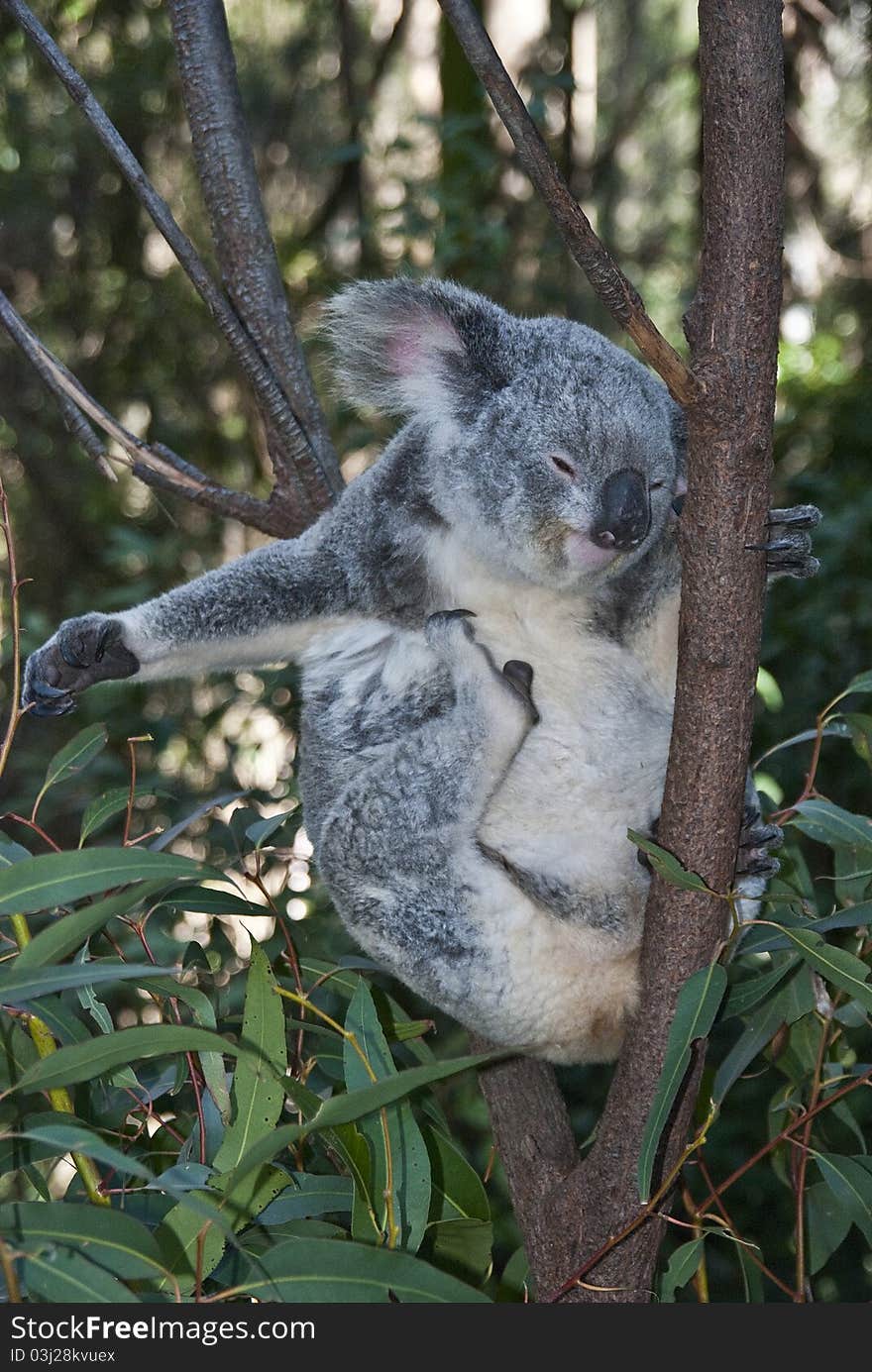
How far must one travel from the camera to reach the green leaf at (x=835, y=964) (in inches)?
53.3

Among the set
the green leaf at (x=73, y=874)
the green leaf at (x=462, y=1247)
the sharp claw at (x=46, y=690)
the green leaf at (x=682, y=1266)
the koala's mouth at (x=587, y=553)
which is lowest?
the green leaf at (x=682, y=1266)

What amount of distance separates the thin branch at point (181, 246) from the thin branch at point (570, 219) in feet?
2.40

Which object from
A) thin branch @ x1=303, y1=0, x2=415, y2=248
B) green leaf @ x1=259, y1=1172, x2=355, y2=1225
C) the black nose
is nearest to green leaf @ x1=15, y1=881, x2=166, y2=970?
green leaf @ x1=259, y1=1172, x2=355, y2=1225

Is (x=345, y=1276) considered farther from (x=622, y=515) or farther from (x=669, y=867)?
(x=622, y=515)

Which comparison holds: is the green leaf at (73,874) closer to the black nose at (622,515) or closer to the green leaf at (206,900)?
the green leaf at (206,900)

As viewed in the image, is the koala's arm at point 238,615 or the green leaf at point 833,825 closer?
the green leaf at point 833,825

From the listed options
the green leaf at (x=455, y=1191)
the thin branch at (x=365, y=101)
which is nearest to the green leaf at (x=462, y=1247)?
the green leaf at (x=455, y=1191)

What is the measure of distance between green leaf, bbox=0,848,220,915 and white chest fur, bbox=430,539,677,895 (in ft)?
2.15

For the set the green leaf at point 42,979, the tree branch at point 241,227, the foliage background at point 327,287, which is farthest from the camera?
the foliage background at point 327,287

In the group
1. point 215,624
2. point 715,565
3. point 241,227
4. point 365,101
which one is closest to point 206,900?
point 215,624

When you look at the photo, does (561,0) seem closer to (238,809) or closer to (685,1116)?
(238,809)

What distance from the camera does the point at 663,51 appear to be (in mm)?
6609

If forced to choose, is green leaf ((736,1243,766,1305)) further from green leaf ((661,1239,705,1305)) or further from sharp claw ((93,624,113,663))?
sharp claw ((93,624,113,663))

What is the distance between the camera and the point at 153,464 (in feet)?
6.61
